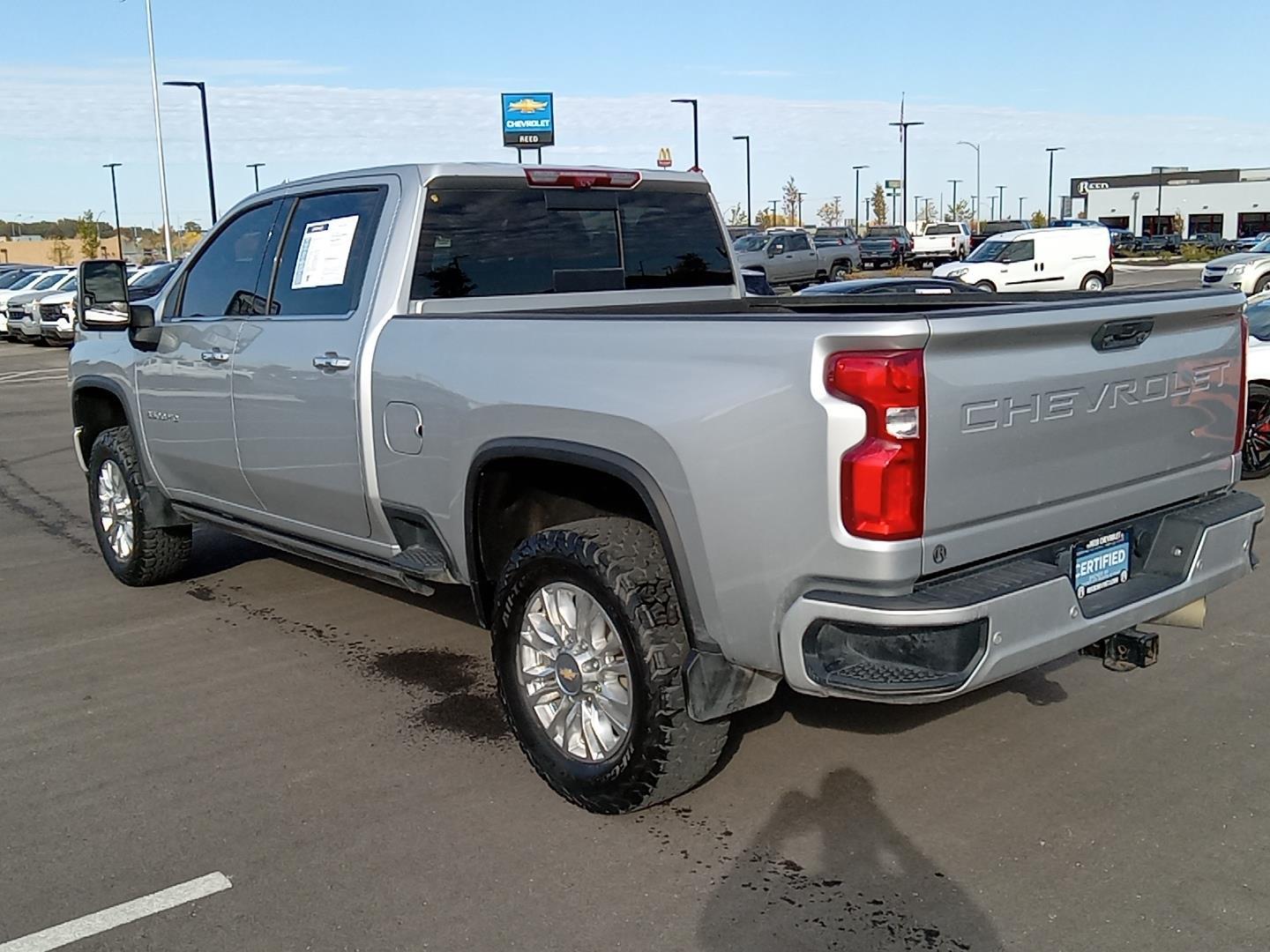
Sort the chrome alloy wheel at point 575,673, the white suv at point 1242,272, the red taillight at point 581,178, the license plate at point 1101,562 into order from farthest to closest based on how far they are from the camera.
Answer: the white suv at point 1242,272, the red taillight at point 581,178, the chrome alloy wheel at point 575,673, the license plate at point 1101,562

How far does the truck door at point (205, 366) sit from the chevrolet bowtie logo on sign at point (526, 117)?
150ft

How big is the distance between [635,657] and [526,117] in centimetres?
4896

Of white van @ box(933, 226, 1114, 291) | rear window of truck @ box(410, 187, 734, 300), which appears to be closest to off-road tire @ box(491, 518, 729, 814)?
rear window of truck @ box(410, 187, 734, 300)

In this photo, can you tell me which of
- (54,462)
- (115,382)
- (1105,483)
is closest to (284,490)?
(115,382)

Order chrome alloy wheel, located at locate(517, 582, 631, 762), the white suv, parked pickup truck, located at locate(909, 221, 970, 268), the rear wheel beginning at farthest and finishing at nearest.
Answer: parked pickup truck, located at locate(909, 221, 970, 268)
the white suv
the rear wheel
chrome alloy wheel, located at locate(517, 582, 631, 762)

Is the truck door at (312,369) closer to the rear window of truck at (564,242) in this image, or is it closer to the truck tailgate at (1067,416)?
the rear window of truck at (564,242)

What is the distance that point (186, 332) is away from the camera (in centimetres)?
576

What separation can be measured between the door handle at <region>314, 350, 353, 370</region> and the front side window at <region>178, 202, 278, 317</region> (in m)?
0.73

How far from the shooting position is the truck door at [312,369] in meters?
4.72

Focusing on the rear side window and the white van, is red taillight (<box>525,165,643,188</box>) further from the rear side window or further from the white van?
the white van

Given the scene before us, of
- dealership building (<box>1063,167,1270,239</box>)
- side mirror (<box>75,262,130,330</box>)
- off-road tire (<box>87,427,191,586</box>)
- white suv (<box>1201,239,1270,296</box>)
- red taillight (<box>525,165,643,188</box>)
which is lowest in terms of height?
off-road tire (<box>87,427,191,586</box>)

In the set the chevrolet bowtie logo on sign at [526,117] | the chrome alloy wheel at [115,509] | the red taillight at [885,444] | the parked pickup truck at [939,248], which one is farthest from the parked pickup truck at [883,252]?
the red taillight at [885,444]

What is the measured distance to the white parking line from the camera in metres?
3.26

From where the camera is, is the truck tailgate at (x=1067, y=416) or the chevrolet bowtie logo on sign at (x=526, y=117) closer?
the truck tailgate at (x=1067, y=416)
